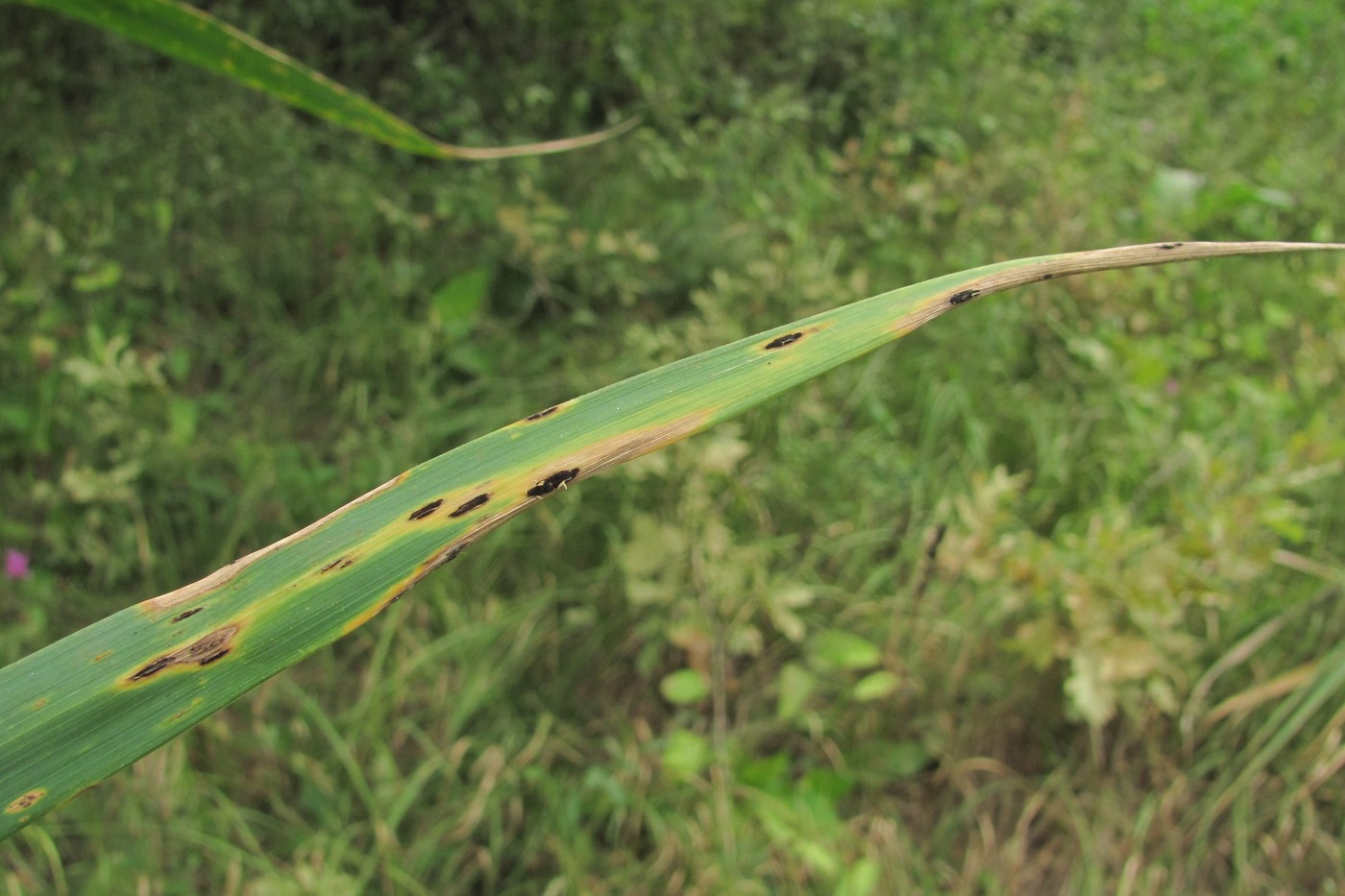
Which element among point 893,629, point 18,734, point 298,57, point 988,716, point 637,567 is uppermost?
point 18,734

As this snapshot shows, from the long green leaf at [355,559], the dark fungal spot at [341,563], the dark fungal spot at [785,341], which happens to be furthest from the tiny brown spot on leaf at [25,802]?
the dark fungal spot at [785,341]

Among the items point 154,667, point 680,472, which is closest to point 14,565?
point 680,472

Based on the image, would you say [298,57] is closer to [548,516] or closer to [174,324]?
[174,324]

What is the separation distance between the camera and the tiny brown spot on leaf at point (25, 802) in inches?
11.0

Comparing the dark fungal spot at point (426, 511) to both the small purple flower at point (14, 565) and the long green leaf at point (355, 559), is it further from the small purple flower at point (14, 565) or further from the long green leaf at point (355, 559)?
the small purple flower at point (14, 565)

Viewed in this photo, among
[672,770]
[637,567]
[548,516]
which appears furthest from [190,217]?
[672,770]

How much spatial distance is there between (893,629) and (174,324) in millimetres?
1620

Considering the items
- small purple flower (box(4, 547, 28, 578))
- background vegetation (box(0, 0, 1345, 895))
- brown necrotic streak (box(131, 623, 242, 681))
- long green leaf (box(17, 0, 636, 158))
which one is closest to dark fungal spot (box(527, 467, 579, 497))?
brown necrotic streak (box(131, 623, 242, 681))

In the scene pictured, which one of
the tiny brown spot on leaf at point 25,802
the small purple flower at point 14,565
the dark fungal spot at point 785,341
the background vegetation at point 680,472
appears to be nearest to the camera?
the tiny brown spot on leaf at point 25,802

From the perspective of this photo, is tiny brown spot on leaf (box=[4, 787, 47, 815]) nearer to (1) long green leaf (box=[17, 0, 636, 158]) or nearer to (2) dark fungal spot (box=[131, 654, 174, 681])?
(2) dark fungal spot (box=[131, 654, 174, 681])

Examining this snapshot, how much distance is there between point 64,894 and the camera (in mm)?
1193

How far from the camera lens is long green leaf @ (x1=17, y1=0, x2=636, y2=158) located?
1.56ft

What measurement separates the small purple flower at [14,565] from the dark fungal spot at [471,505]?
151 centimetres

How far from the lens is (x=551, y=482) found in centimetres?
36
